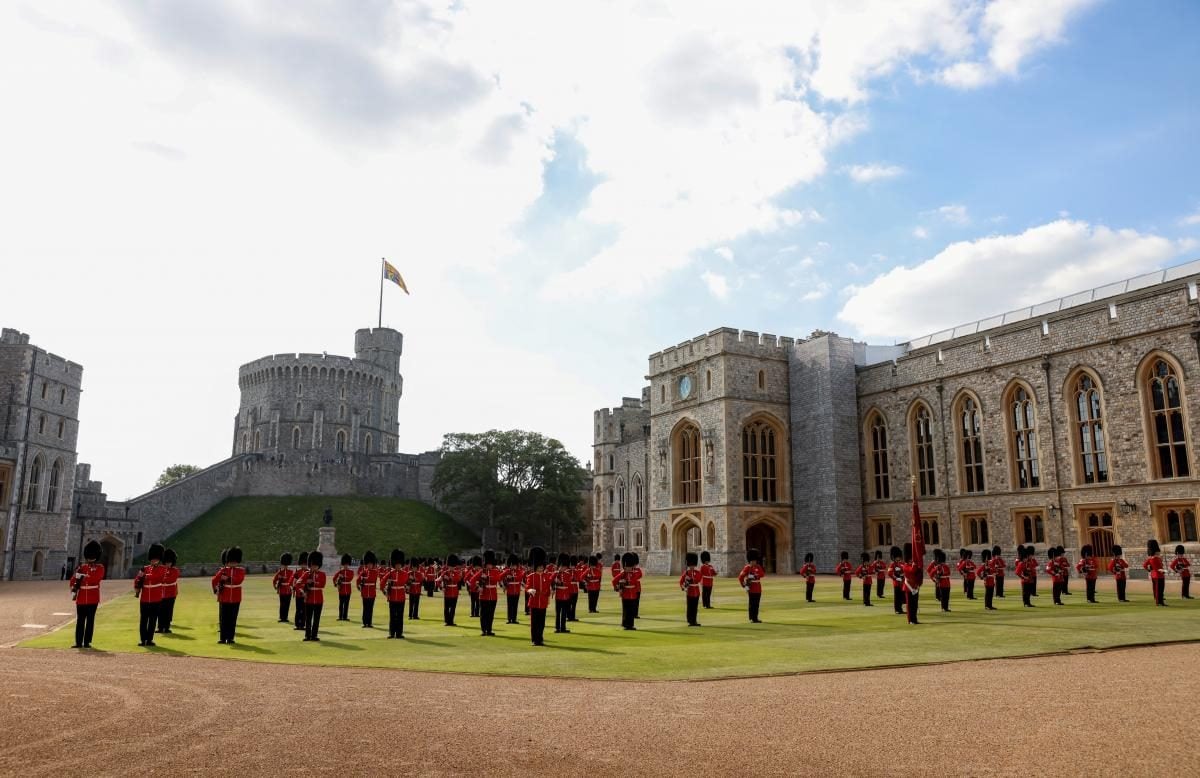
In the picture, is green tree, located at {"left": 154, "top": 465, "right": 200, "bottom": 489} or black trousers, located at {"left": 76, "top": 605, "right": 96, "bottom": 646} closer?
A: black trousers, located at {"left": 76, "top": 605, "right": 96, "bottom": 646}

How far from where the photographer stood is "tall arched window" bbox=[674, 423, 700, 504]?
43.0m

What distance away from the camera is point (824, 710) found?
8039 mm

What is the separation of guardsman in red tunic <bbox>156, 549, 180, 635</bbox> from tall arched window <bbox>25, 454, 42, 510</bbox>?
119ft

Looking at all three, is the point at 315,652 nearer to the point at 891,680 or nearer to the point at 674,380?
the point at 891,680

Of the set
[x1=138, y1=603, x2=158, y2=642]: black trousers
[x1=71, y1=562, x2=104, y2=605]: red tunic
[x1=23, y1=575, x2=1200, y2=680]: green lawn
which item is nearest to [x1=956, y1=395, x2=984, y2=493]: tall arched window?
[x1=23, y1=575, x2=1200, y2=680]: green lawn

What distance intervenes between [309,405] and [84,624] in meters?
67.8

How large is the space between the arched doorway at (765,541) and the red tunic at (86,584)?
32.1 meters

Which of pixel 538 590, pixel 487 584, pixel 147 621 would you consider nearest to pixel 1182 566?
pixel 538 590

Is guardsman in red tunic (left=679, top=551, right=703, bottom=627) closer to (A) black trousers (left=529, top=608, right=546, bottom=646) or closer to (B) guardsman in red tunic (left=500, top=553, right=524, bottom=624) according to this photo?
(A) black trousers (left=529, top=608, right=546, bottom=646)

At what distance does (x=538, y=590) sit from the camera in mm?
14180

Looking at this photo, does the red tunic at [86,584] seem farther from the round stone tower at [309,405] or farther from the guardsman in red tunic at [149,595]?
the round stone tower at [309,405]

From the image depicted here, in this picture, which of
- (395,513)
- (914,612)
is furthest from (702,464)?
(395,513)

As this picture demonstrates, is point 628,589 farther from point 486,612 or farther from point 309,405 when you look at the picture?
point 309,405

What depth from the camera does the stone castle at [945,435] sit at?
2789cm
